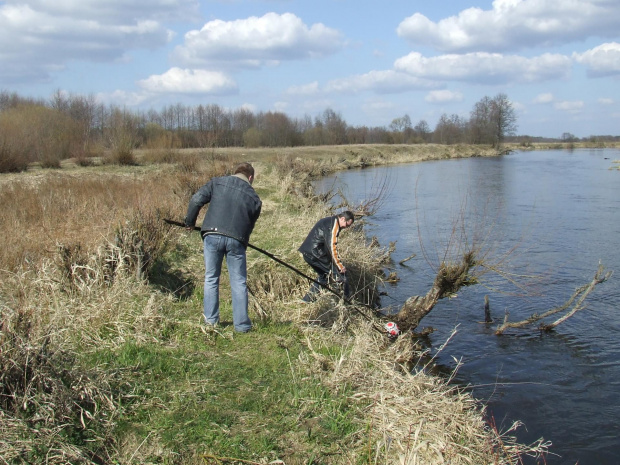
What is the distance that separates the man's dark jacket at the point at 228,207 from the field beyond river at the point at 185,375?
106 centimetres

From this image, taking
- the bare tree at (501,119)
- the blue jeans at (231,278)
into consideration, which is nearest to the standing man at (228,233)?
the blue jeans at (231,278)

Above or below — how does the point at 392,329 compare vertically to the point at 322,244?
below

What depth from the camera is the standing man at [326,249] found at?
8016 mm

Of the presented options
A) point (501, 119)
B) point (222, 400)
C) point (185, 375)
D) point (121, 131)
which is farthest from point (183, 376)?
point (501, 119)

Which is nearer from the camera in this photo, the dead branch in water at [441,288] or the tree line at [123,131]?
the dead branch in water at [441,288]

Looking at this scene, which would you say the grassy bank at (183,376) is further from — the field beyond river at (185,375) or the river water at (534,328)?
the river water at (534,328)

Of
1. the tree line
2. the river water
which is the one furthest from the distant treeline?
the river water

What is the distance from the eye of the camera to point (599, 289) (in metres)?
11.0

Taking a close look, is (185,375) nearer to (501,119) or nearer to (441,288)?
(441,288)

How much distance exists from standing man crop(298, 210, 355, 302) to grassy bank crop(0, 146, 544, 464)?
491 mm

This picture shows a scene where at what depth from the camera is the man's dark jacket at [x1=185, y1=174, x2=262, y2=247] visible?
596cm

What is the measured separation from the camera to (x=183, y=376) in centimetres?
484

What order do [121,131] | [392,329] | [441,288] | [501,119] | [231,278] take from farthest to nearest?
1. [501,119]
2. [121,131]
3. [441,288]
4. [392,329]
5. [231,278]

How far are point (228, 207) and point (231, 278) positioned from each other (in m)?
0.80
